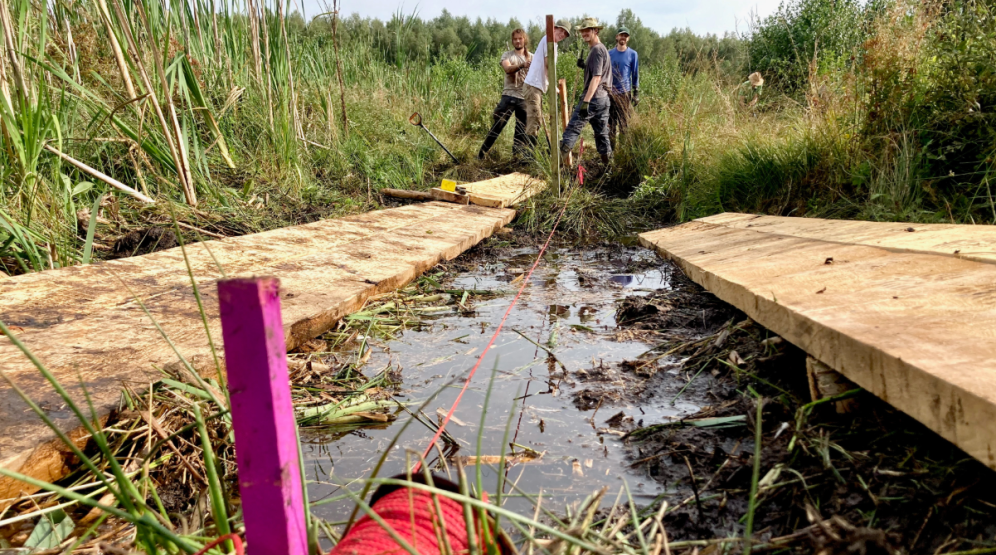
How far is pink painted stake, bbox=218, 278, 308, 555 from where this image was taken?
612 millimetres

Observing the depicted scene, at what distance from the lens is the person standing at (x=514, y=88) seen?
28.7ft

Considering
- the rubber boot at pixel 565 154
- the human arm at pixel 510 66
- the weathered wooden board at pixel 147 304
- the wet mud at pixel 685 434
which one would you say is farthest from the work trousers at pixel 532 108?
the wet mud at pixel 685 434

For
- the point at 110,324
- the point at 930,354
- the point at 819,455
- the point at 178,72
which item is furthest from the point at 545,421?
the point at 178,72

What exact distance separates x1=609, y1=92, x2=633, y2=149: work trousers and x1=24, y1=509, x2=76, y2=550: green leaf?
7436mm

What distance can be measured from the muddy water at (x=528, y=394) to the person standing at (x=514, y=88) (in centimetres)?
541

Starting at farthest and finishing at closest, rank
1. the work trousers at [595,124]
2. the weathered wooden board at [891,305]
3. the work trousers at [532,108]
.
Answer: the work trousers at [532,108] → the work trousers at [595,124] → the weathered wooden board at [891,305]

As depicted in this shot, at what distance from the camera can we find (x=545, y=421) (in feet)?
6.42

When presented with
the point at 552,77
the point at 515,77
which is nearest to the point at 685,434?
the point at 552,77

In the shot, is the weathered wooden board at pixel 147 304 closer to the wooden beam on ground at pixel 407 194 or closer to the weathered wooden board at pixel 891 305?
the weathered wooden board at pixel 891 305

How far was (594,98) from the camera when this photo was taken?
7734 millimetres

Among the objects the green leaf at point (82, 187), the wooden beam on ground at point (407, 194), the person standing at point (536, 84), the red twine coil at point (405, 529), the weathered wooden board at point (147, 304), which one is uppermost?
the person standing at point (536, 84)

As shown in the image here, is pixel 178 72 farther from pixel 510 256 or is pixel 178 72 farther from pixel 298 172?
pixel 510 256

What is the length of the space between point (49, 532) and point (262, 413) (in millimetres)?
Result: 974

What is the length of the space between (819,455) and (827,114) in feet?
13.6
